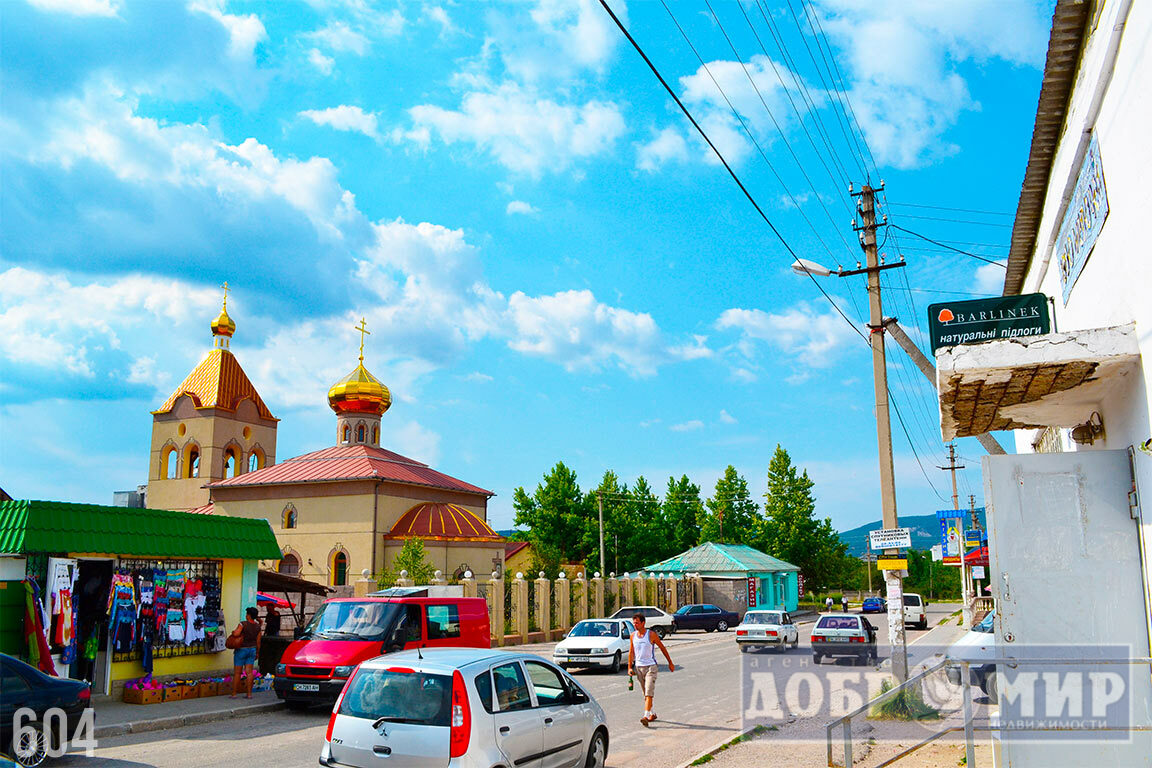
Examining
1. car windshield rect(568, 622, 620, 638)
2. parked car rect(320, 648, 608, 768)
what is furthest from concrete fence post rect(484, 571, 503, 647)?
parked car rect(320, 648, 608, 768)

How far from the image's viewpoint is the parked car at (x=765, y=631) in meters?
28.8

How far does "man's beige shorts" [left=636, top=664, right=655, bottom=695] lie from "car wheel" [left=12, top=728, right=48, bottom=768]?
26.6ft

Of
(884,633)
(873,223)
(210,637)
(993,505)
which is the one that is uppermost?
(873,223)

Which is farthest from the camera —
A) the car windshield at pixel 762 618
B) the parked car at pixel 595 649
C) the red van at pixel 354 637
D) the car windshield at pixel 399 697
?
the car windshield at pixel 762 618

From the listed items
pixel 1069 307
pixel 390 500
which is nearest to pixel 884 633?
pixel 390 500

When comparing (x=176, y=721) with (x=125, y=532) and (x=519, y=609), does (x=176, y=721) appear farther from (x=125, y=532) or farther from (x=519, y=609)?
(x=519, y=609)

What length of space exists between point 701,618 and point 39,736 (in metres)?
37.6

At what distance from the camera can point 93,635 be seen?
15.7 m

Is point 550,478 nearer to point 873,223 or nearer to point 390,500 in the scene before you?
point 390,500

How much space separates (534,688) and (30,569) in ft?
34.7

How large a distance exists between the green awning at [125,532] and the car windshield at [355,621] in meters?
3.55

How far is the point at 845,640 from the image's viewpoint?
78.8ft

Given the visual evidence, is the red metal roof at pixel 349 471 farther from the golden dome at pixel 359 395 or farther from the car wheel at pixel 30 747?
the car wheel at pixel 30 747

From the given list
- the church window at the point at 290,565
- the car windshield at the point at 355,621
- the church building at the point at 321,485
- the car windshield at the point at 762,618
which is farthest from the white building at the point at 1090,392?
the church window at the point at 290,565
